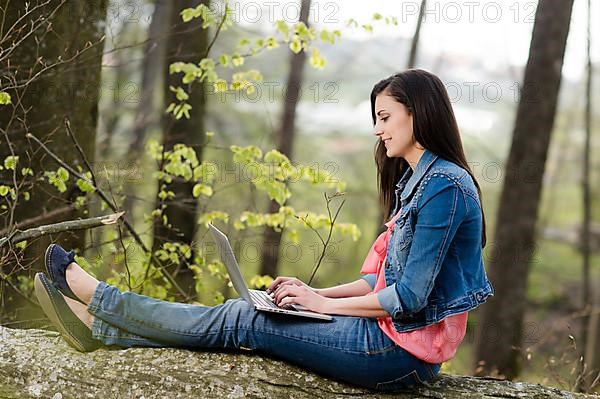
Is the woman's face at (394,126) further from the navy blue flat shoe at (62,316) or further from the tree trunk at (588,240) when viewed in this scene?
the tree trunk at (588,240)

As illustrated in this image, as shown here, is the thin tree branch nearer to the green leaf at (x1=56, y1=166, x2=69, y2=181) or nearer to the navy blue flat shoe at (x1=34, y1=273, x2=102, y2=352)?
the navy blue flat shoe at (x1=34, y1=273, x2=102, y2=352)

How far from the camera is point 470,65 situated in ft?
50.7

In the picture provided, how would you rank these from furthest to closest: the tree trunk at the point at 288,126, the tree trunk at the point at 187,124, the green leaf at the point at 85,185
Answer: the tree trunk at the point at 288,126 → the tree trunk at the point at 187,124 → the green leaf at the point at 85,185

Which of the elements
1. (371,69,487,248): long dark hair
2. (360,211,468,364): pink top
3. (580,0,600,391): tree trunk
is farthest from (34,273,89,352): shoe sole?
(580,0,600,391): tree trunk

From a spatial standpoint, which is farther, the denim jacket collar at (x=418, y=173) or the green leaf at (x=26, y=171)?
the green leaf at (x=26, y=171)

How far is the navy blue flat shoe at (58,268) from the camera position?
2861 millimetres

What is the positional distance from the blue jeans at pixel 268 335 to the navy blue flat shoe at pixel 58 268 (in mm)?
118

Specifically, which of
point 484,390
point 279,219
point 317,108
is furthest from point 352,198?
point 484,390

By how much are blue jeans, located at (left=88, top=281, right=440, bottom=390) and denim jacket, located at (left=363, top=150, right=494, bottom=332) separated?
0.51 feet

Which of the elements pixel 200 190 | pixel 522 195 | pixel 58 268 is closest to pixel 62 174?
A: pixel 200 190

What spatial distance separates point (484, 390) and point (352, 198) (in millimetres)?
10220

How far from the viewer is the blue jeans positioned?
2773mm

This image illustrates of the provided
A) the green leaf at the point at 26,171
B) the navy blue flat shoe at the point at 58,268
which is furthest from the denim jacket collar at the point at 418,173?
the green leaf at the point at 26,171

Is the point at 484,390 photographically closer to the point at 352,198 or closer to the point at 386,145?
the point at 386,145
